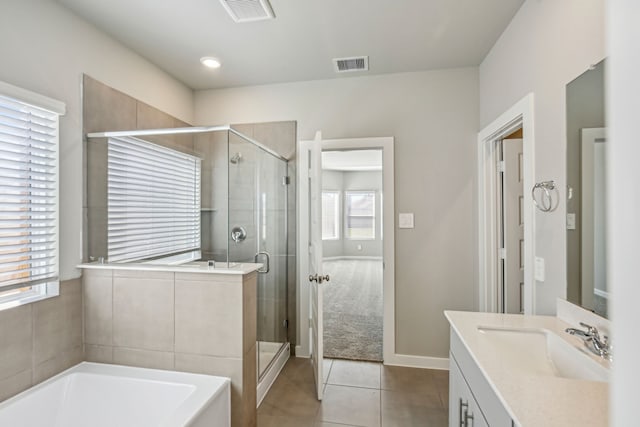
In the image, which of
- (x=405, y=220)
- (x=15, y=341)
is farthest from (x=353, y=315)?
(x=15, y=341)

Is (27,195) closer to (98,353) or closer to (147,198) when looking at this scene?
(147,198)

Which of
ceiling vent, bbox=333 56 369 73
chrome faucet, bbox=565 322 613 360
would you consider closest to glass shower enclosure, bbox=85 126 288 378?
ceiling vent, bbox=333 56 369 73

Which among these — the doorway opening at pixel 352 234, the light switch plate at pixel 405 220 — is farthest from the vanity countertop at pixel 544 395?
the doorway opening at pixel 352 234

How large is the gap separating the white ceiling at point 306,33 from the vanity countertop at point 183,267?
1.59 meters

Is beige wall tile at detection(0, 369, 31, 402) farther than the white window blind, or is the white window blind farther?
the white window blind

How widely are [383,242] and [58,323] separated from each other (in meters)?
2.37

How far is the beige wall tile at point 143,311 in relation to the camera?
187 cm

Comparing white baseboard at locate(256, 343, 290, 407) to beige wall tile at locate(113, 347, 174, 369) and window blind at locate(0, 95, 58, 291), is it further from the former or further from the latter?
window blind at locate(0, 95, 58, 291)

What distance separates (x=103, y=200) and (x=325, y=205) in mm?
6510

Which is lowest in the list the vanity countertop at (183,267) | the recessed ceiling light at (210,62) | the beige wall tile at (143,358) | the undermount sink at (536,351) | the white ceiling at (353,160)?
the beige wall tile at (143,358)

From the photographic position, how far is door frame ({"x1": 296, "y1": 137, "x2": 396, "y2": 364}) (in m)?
2.79

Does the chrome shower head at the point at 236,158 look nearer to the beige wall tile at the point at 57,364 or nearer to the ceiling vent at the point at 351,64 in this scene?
the ceiling vent at the point at 351,64

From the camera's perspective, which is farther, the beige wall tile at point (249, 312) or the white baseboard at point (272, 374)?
the white baseboard at point (272, 374)

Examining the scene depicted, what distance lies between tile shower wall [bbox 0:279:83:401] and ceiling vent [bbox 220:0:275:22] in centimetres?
194
